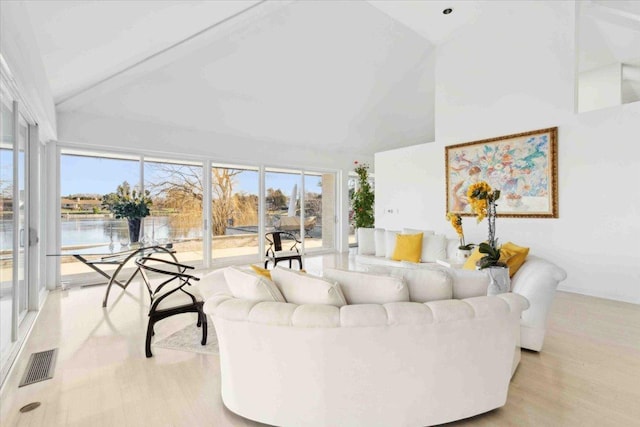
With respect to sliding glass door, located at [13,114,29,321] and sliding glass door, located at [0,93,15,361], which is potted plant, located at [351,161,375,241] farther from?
sliding glass door, located at [0,93,15,361]

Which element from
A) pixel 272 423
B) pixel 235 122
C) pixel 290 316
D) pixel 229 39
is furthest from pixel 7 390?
pixel 235 122

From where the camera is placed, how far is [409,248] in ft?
16.5

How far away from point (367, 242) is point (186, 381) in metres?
3.91

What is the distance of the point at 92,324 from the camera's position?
3574 millimetres

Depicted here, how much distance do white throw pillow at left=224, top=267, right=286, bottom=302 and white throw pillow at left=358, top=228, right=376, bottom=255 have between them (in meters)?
3.93

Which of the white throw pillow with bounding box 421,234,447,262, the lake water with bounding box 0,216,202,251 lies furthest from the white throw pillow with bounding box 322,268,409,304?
the lake water with bounding box 0,216,202,251

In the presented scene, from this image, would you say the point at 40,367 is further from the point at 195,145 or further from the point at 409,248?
the point at 195,145

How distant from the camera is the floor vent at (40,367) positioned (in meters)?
2.44

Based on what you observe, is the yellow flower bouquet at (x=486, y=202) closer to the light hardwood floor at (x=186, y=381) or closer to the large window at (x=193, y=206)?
the light hardwood floor at (x=186, y=381)

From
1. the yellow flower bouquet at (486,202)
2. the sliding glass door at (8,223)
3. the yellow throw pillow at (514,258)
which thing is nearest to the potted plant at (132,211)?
the sliding glass door at (8,223)

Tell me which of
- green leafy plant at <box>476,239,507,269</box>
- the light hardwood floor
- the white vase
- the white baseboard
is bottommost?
the light hardwood floor

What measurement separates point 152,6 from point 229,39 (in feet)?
6.07

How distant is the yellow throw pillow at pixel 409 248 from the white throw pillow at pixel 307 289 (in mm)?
3339

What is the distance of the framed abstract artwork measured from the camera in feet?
16.0
